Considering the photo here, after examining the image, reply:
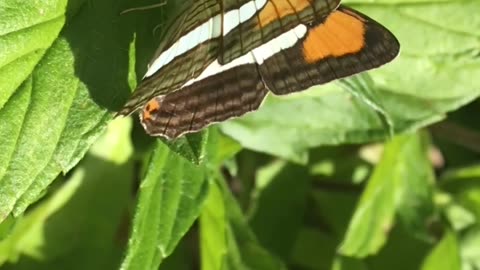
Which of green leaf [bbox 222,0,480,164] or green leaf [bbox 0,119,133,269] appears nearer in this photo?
green leaf [bbox 222,0,480,164]

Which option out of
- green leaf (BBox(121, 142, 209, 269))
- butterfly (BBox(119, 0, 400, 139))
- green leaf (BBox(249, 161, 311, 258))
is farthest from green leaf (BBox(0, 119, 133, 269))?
butterfly (BBox(119, 0, 400, 139))

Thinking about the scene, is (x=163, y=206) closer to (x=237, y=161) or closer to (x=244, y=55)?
(x=244, y=55)

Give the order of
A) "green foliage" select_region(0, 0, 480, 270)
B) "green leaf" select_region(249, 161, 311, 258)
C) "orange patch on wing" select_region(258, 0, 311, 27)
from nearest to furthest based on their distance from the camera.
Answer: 1. "orange patch on wing" select_region(258, 0, 311, 27)
2. "green foliage" select_region(0, 0, 480, 270)
3. "green leaf" select_region(249, 161, 311, 258)

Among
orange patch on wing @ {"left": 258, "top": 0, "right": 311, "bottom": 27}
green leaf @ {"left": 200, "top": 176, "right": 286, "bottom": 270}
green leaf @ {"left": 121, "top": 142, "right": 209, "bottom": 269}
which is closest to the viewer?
orange patch on wing @ {"left": 258, "top": 0, "right": 311, "bottom": 27}

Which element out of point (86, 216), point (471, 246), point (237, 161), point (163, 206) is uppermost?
point (163, 206)

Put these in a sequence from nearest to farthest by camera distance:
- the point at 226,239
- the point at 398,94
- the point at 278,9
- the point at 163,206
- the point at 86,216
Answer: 1. the point at 278,9
2. the point at 163,206
3. the point at 226,239
4. the point at 398,94
5. the point at 86,216

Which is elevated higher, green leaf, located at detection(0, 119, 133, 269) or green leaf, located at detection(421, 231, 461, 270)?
green leaf, located at detection(0, 119, 133, 269)

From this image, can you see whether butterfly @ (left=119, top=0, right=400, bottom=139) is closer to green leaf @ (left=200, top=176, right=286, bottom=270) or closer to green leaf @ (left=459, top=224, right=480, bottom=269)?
green leaf @ (left=200, top=176, right=286, bottom=270)

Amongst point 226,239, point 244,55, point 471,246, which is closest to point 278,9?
point 244,55
